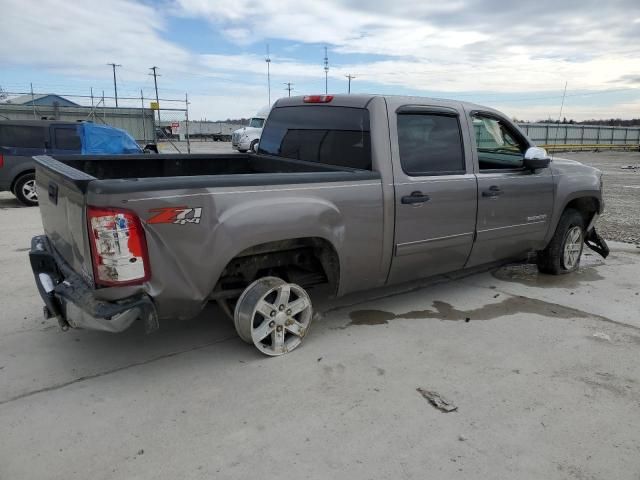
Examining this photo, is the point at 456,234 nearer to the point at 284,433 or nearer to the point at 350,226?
the point at 350,226

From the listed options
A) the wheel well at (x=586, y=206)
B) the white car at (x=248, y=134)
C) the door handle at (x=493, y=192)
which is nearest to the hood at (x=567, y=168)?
the wheel well at (x=586, y=206)

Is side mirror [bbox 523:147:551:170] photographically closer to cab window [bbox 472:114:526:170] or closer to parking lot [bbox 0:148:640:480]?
cab window [bbox 472:114:526:170]

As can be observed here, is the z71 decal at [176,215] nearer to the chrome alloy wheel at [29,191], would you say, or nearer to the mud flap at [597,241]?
the mud flap at [597,241]

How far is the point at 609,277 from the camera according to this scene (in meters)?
5.66

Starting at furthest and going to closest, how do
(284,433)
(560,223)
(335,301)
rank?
(560,223), (335,301), (284,433)

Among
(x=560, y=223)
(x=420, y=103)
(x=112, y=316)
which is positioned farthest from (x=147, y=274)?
(x=560, y=223)

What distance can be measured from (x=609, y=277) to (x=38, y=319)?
19.2 ft

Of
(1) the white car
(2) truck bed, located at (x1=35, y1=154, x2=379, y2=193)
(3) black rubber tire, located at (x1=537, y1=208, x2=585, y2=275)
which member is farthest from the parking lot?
(1) the white car

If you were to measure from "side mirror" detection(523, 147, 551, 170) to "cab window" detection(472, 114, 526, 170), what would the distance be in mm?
249

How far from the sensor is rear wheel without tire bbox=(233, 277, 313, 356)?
337cm

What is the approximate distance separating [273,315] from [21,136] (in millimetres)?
8961

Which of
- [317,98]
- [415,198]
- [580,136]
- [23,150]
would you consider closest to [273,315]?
[415,198]

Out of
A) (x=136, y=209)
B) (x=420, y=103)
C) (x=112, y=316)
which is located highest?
(x=420, y=103)

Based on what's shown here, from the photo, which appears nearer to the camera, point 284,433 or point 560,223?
point 284,433
